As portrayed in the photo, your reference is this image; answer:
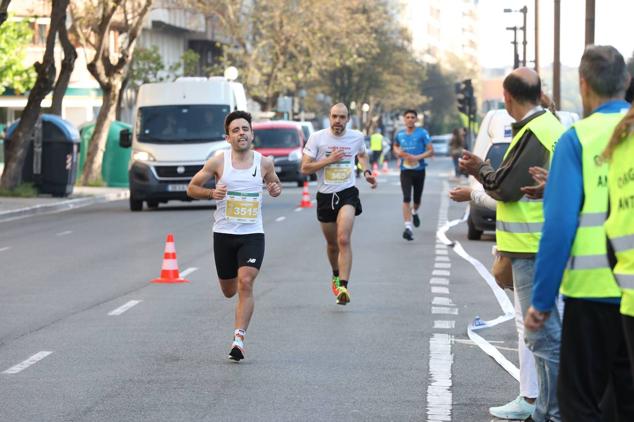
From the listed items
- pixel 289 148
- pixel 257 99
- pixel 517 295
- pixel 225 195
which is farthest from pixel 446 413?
pixel 257 99

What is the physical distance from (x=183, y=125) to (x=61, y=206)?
4.19 metres

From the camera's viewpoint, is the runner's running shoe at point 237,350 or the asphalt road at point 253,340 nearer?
the asphalt road at point 253,340

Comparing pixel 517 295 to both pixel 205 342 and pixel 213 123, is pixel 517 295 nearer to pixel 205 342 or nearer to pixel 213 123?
pixel 205 342

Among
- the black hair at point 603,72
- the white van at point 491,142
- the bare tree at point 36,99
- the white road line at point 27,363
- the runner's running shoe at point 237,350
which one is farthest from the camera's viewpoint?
the bare tree at point 36,99

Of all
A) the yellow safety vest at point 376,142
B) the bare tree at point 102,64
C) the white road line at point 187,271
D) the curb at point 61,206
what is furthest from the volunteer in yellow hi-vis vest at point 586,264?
the yellow safety vest at point 376,142

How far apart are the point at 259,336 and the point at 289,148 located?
3658 centimetres

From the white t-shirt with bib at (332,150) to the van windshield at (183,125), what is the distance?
17.8 m

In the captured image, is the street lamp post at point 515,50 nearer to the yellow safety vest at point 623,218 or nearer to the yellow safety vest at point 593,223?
the yellow safety vest at point 593,223

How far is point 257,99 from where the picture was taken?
74750 millimetres

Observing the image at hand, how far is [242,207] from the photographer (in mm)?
10828

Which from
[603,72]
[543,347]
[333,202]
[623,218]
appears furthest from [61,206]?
[623,218]

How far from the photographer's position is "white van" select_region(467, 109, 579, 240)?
20.8 m

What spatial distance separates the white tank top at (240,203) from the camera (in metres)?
10.8

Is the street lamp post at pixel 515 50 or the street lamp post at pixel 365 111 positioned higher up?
the street lamp post at pixel 515 50
